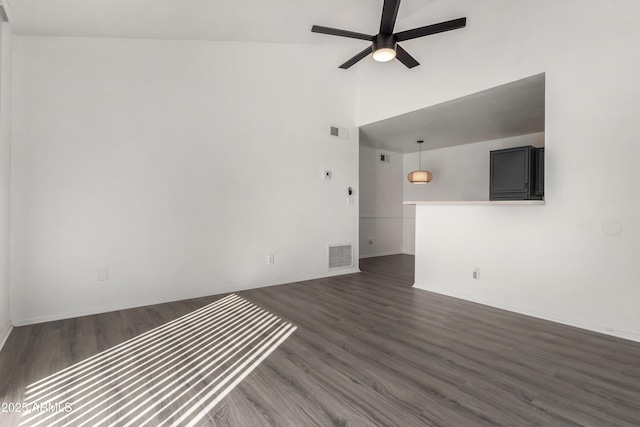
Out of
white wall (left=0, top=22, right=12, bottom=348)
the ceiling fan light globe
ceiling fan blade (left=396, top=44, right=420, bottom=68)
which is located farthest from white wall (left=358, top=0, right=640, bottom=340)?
white wall (left=0, top=22, right=12, bottom=348)

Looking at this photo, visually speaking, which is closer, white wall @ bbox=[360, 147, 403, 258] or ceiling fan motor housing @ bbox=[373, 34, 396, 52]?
ceiling fan motor housing @ bbox=[373, 34, 396, 52]

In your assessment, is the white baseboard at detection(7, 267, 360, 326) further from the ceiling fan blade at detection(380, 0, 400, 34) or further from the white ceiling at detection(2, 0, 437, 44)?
the ceiling fan blade at detection(380, 0, 400, 34)

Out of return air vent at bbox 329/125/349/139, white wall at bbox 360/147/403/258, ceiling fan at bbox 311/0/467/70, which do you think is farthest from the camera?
white wall at bbox 360/147/403/258

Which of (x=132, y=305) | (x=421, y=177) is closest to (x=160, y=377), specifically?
(x=132, y=305)

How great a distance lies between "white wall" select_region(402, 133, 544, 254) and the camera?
590 cm

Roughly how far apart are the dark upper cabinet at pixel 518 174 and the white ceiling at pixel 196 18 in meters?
2.09

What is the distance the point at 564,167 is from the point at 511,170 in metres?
0.63

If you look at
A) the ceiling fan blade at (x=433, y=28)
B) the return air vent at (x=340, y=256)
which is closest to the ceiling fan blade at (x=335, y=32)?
the ceiling fan blade at (x=433, y=28)

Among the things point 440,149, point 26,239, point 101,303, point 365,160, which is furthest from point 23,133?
point 440,149

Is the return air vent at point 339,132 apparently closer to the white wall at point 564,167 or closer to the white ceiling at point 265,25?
the white ceiling at point 265,25

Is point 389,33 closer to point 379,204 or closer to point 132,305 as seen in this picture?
point 132,305

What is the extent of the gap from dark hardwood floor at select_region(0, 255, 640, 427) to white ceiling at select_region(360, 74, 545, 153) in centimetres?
232

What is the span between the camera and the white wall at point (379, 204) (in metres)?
6.57

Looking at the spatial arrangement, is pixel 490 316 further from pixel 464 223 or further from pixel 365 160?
pixel 365 160
